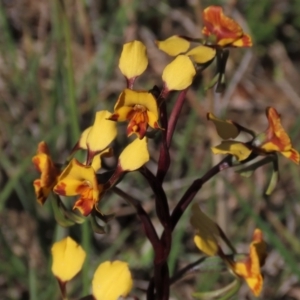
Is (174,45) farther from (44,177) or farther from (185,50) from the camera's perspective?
(44,177)

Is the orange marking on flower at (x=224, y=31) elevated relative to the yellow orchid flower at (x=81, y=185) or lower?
elevated

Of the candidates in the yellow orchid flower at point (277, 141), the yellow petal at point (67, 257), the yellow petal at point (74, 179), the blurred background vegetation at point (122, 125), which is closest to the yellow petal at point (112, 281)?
the yellow petal at point (67, 257)

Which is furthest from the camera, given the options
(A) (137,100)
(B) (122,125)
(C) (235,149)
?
(B) (122,125)

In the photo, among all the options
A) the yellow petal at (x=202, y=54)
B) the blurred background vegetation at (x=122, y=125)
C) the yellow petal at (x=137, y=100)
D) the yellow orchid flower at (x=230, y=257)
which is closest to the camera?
the yellow petal at (x=137, y=100)

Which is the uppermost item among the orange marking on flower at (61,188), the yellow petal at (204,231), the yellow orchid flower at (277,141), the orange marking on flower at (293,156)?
the orange marking on flower at (61,188)

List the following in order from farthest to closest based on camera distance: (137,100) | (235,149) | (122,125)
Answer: (122,125) < (235,149) < (137,100)

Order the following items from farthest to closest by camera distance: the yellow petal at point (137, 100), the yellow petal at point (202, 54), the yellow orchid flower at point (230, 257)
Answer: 1. the yellow orchid flower at point (230, 257)
2. the yellow petal at point (202, 54)
3. the yellow petal at point (137, 100)

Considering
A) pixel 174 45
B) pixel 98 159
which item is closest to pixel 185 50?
pixel 174 45

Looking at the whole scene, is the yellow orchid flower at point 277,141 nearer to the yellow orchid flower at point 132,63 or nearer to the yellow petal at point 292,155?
the yellow petal at point 292,155
